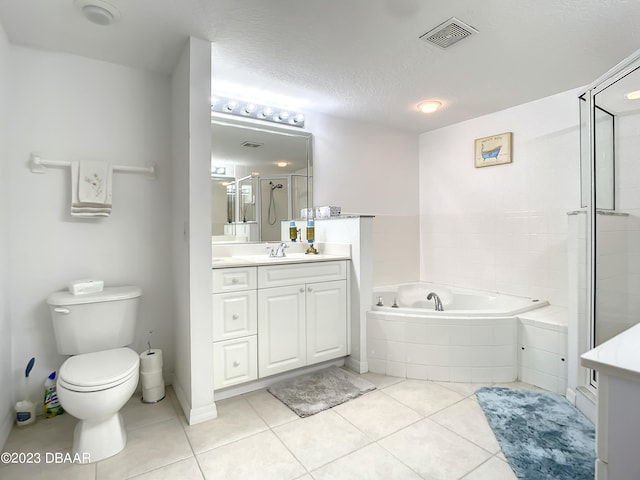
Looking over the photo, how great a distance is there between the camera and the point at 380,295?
10.9 ft

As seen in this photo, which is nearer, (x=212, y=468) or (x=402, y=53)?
(x=212, y=468)

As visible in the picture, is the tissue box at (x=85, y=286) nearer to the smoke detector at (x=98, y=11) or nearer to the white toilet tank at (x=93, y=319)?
the white toilet tank at (x=93, y=319)

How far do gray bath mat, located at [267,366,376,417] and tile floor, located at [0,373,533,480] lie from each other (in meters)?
0.06

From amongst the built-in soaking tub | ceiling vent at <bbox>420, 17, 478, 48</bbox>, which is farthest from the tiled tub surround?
ceiling vent at <bbox>420, 17, 478, 48</bbox>

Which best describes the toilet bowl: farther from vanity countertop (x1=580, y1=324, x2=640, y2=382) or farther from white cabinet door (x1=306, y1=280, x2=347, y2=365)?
vanity countertop (x1=580, y1=324, x2=640, y2=382)

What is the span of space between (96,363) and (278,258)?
1.25 m

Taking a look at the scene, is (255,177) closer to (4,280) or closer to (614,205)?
(4,280)

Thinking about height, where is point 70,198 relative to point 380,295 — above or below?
above

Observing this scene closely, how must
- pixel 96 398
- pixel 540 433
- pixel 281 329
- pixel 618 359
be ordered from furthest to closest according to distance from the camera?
pixel 281 329
pixel 540 433
pixel 96 398
pixel 618 359

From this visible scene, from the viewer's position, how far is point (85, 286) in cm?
198

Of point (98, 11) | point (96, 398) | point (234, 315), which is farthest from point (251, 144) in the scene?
point (96, 398)

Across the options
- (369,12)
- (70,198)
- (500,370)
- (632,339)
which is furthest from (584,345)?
(70,198)

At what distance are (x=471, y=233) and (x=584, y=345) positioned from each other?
1506 mm

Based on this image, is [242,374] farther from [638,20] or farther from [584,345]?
[638,20]
